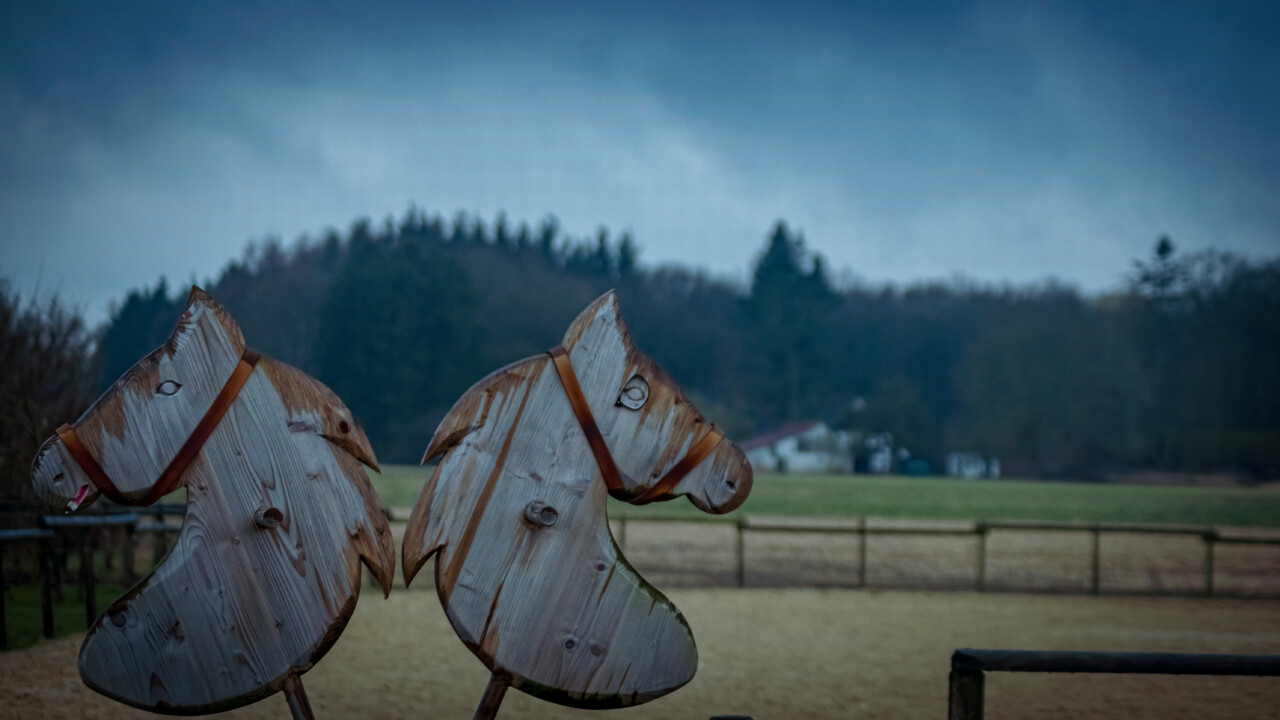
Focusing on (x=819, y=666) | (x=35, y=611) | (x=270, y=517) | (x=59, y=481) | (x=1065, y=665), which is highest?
(x=59, y=481)

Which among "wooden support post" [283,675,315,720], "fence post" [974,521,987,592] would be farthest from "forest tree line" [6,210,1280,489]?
"wooden support post" [283,675,315,720]

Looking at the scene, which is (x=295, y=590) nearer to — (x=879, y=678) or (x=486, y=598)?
(x=486, y=598)

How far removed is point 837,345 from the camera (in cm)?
7875

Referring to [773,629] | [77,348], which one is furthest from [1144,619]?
[77,348]

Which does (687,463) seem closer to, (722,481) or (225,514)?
(722,481)

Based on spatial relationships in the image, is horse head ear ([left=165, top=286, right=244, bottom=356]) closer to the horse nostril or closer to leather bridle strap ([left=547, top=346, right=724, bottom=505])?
the horse nostril

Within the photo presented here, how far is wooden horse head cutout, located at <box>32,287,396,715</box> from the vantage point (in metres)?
2.74

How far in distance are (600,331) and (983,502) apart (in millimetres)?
43304

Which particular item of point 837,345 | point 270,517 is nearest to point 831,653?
point 270,517

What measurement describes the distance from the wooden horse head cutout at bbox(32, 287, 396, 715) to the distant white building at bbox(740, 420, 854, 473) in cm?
6569

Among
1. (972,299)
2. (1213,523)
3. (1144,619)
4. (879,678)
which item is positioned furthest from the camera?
(972,299)

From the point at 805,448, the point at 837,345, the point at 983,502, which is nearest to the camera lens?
the point at 983,502

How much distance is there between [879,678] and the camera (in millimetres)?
7828

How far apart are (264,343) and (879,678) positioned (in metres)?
58.0
